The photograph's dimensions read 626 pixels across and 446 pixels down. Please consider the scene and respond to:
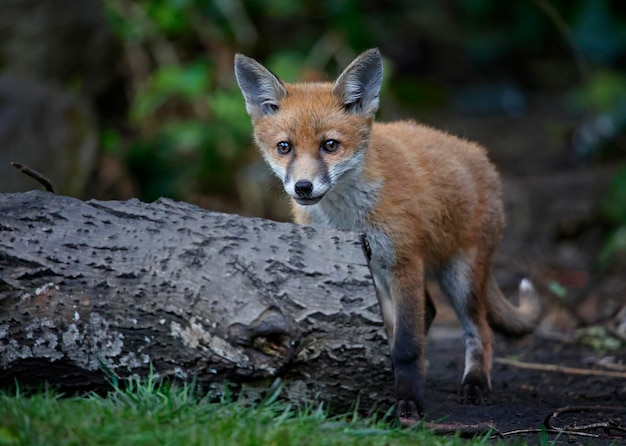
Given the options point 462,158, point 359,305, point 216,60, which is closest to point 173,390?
point 359,305

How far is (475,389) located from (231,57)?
7.71 meters

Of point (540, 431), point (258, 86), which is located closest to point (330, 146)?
point (258, 86)

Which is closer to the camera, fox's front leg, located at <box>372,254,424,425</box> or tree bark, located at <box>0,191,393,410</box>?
tree bark, located at <box>0,191,393,410</box>

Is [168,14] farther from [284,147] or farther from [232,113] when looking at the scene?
[284,147]

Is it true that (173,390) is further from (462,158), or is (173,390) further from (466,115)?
(466,115)

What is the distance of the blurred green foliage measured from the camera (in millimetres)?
10516

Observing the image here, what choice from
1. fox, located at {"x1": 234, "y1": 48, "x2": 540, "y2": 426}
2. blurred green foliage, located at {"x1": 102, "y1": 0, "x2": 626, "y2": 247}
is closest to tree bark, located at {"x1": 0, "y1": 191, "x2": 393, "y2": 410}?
fox, located at {"x1": 234, "y1": 48, "x2": 540, "y2": 426}

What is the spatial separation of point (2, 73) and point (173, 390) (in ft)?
21.8

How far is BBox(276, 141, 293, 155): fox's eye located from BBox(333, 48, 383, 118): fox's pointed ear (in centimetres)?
48

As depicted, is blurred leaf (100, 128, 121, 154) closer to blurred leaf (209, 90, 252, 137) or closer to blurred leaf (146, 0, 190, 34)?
blurred leaf (209, 90, 252, 137)

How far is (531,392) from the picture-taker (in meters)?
5.52

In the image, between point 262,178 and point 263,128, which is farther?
point 262,178

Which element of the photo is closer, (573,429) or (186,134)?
(573,429)

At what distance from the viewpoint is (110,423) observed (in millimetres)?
3264
